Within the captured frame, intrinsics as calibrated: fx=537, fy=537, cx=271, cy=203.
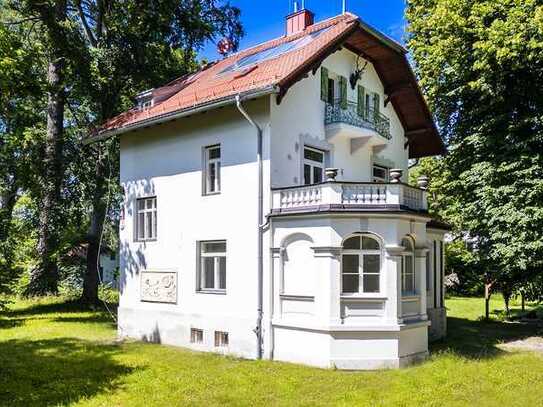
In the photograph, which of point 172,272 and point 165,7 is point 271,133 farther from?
point 165,7

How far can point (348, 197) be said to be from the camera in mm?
14102

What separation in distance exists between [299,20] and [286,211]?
9116 mm

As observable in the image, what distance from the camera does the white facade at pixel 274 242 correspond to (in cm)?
1404

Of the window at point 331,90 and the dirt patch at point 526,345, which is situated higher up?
the window at point 331,90

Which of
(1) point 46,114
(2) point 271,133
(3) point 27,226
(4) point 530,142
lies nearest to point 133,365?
(2) point 271,133

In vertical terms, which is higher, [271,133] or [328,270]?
[271,133]

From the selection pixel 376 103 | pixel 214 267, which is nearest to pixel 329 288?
pixel 214 267

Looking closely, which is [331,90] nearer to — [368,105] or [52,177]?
Result: [368,105]

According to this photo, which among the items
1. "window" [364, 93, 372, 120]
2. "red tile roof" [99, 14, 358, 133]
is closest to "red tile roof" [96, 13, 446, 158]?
"red tile roof" [99, 14, 358, 133]

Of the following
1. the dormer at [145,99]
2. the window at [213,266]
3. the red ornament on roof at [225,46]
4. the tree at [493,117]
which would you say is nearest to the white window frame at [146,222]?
the window at [213,266]

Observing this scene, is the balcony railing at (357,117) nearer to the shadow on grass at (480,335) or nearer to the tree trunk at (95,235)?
the shadow on grass at (480,335)

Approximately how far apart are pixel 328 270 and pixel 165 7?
18457 millimetres

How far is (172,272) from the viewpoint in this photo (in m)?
17.5

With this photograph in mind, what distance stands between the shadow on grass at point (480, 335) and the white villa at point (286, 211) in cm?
124
